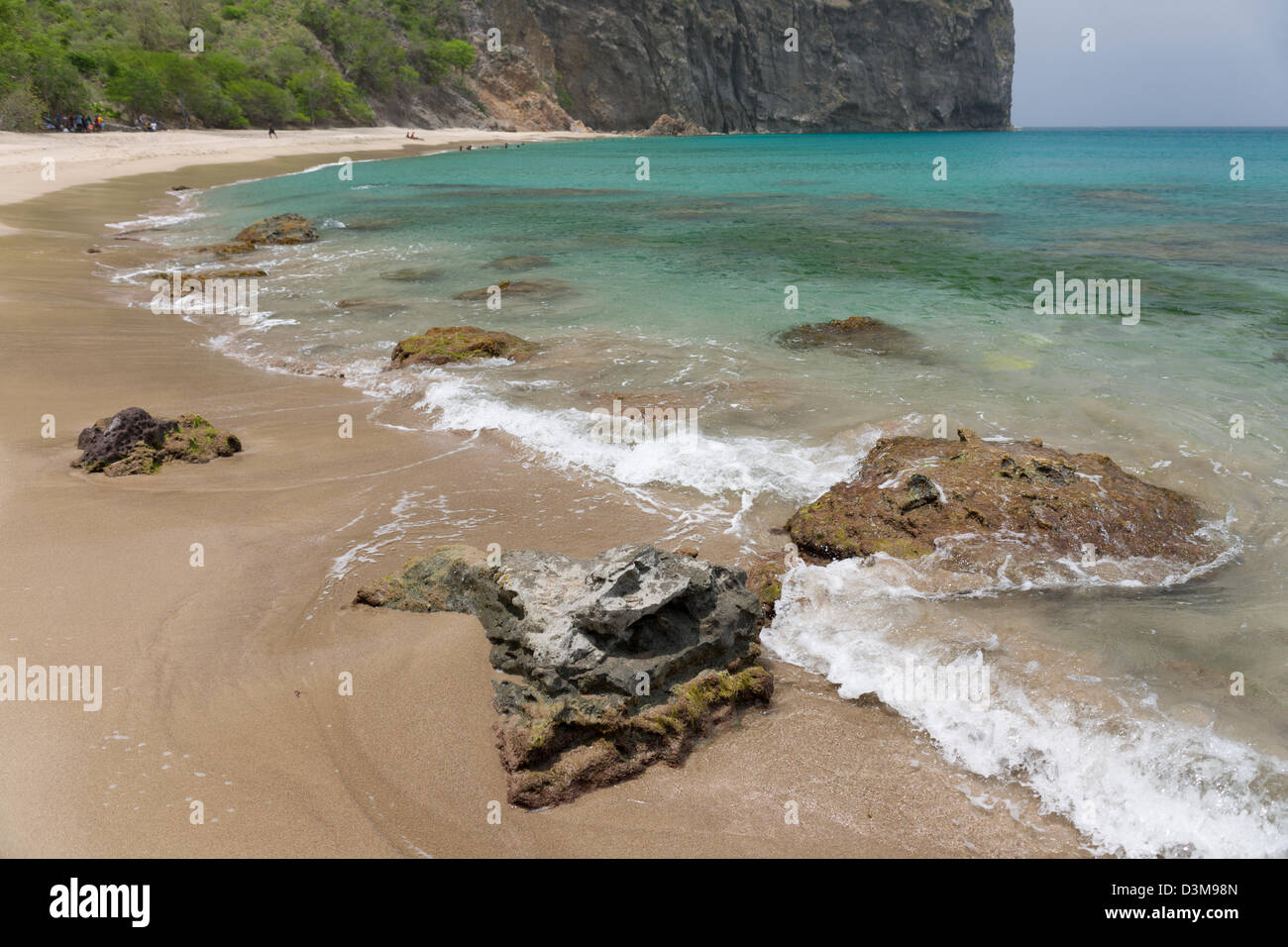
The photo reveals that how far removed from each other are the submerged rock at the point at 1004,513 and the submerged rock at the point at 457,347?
222 inches

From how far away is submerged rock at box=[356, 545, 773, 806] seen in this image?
352cm

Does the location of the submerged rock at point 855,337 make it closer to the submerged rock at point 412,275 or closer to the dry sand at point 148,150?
the submerged rock at point 412,275

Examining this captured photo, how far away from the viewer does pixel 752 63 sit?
11988 cm

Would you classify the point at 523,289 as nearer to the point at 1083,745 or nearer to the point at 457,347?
the point at 457,347

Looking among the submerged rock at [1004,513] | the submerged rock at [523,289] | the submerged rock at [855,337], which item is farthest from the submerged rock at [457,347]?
the submerged rock at [1004,513]

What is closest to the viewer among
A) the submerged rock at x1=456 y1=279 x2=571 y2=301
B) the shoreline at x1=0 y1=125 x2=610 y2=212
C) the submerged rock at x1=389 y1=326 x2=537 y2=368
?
the submerged rock at x1=389 y1=326 x2=537 y2=368

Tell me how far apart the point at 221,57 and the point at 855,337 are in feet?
203

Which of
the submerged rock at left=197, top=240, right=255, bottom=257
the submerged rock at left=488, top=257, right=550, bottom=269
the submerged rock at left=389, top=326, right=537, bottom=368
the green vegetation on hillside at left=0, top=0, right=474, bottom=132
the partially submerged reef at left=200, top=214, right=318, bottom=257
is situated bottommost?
the submerged rock at left=389, top=326, right=537, bottom=368

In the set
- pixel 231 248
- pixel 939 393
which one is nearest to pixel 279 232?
pixel 231 248

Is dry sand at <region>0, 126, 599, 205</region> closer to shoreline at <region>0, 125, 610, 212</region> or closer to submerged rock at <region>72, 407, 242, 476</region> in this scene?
Result: shoreline at <region>0, 125, 610, 212</region>

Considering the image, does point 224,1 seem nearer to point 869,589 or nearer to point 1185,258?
point 1185,258

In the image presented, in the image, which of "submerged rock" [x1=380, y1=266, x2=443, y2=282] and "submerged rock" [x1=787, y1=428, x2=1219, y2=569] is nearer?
"submerged rock" [x1=787, y1=428, x2=1219, y2=569]

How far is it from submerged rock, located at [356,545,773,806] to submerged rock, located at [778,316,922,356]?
7097 millimetres

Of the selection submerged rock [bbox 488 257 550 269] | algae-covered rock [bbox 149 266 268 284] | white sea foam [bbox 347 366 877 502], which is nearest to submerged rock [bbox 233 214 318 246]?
algae-covered rock [bbox 149 266 268 284]
